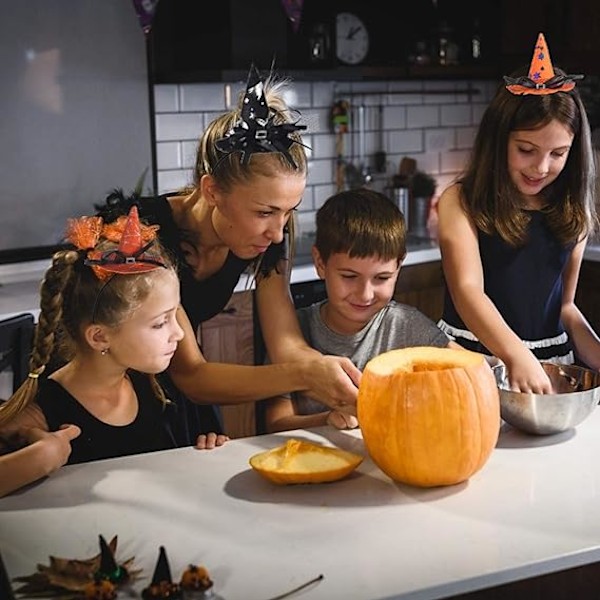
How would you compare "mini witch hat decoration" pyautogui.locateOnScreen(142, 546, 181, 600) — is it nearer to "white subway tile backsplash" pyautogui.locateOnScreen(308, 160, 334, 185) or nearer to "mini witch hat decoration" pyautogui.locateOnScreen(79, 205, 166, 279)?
"mini witch hat decoration" pyautogui.locateOnScreen(79, 205, 166, 279)

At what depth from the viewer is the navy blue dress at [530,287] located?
2350 millimetres

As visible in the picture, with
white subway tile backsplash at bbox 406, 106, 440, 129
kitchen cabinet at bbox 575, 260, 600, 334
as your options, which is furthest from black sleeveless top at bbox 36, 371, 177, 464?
white subway tile backsplash at bbox 406, 106, 440, 129

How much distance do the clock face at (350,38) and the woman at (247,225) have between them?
2011mm

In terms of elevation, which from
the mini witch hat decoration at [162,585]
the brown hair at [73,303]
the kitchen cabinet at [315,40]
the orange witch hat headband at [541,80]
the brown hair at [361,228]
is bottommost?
the mini witch hat decoration at [162,585]

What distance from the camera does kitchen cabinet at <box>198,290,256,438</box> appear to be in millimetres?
3250

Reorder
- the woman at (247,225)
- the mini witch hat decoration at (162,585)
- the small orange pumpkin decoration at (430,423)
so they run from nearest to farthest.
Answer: the mini witch hat decoration at (162,585) < the small orange pumpkin decoration at (430,423) < the woman at (247,225)

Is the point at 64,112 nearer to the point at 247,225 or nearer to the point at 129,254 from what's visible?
the point at 247,225

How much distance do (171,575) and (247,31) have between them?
8.54 ft

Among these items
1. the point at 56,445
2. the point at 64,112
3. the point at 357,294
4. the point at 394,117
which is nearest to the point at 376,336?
the point at 357,294

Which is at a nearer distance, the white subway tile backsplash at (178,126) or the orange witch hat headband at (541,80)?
the orange witch hat headband at (541,80)

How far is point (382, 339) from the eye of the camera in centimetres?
219

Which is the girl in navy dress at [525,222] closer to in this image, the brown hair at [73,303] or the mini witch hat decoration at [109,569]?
the brown hair at [73,303]

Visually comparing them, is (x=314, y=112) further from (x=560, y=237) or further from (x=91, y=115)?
(x=560, y=237)

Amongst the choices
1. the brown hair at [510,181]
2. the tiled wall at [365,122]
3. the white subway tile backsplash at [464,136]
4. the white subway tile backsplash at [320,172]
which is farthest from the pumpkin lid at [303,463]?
the white subway tile backsplash at [464,136]
